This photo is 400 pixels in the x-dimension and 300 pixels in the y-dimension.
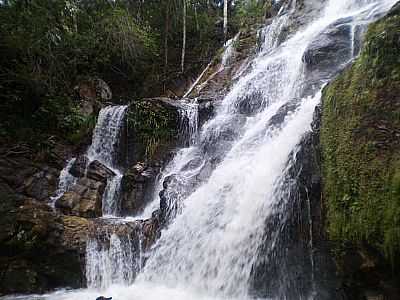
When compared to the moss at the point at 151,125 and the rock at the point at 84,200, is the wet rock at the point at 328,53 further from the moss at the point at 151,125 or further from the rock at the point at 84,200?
the rock at the point at 84,200

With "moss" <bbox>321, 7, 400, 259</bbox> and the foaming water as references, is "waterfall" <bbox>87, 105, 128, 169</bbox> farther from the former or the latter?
"moss" <bbox>321, 7, 400, 259</bbox>

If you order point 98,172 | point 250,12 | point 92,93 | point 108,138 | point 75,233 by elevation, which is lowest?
point 75,233

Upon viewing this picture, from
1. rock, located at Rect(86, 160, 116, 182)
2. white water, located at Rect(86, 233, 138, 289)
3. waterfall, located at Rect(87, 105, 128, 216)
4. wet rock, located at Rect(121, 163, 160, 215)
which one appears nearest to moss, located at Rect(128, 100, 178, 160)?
waterfall, located at Rect(87, 105, 128, 216)

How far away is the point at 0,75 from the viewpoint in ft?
36.6

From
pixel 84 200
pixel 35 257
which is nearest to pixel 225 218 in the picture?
pixel 35 257

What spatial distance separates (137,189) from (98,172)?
1.36 m

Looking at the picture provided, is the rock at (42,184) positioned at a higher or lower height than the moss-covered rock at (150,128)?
lower

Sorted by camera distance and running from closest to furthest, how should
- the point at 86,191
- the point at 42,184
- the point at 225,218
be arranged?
the point at 225,218 → the point at 86,191 → the point at 42,184

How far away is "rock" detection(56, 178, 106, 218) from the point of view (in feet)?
Answer: 28.9

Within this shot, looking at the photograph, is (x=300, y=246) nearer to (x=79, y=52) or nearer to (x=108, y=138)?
(x=108, y=138)

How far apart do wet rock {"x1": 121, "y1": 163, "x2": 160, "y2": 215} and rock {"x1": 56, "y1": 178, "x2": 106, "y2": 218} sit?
0.64 meters

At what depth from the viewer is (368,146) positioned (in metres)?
4.71

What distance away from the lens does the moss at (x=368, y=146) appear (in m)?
4.17

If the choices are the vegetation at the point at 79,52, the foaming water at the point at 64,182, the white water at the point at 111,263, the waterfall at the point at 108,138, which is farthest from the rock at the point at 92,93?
the white water at the point at 111,263
